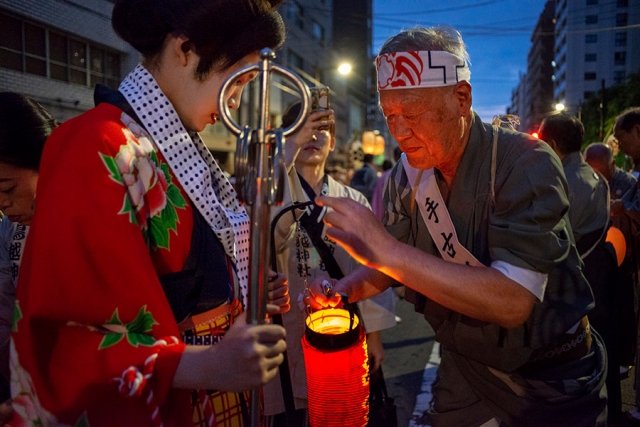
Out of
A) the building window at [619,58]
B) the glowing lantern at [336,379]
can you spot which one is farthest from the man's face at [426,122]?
the building window at [619,58]

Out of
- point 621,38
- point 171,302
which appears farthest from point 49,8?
point 621,38

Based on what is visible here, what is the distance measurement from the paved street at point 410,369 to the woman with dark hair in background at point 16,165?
313cm

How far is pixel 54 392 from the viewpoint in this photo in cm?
115

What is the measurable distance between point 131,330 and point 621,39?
73212 mm

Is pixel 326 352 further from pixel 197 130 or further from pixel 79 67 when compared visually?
pixel 79 67

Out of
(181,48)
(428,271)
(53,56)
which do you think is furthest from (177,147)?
(53,56)

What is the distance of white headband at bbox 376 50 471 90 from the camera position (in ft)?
6.14

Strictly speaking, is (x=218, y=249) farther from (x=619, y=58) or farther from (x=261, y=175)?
(x=619, y=58)

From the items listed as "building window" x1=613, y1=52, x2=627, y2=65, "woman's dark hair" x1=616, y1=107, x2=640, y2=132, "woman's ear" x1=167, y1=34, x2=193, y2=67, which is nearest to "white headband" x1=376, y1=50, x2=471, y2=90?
"woman's ear" x1=167, y1=34, x2=193, y2=67

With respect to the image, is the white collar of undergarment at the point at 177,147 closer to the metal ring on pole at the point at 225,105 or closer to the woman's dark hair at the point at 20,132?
the metal ring on pole at the point at 225,105

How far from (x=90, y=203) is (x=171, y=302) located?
1.22 ft

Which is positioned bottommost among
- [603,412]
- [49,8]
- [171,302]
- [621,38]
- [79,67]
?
[603,412]

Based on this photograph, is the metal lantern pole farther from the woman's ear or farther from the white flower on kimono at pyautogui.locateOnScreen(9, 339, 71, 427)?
the white flower on kimono at pyautogui.locateOnScreen(9, 339, 71, 427)

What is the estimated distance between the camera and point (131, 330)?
3.78 feet
